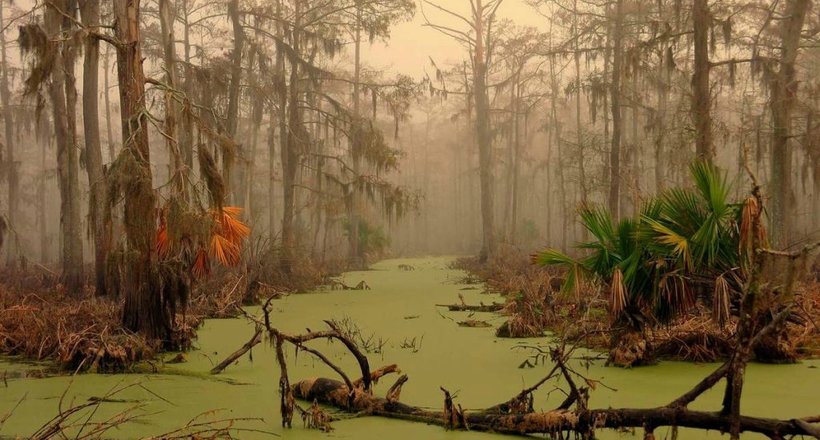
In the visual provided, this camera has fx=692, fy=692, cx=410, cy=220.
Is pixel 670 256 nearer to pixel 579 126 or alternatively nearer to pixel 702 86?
pixel 702 86

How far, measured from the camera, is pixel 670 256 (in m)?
6.12

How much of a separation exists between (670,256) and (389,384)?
2.71m

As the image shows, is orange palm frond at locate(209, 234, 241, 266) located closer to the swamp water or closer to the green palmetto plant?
the swamp water

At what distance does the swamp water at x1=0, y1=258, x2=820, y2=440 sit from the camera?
4402 mm

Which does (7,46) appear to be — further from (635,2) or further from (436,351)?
(436,351)

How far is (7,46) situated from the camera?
2520cm

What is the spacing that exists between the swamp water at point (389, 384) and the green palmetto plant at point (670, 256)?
59cm

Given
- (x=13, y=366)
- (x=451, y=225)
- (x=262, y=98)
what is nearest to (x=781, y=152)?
(x=262, y=98)

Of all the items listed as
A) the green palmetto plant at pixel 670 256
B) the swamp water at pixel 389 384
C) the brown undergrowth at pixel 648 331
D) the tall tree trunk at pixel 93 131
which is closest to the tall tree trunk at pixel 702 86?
the brown undergrowth at pixel 648 331

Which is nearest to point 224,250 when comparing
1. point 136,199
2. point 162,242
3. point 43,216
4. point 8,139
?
point 162,242

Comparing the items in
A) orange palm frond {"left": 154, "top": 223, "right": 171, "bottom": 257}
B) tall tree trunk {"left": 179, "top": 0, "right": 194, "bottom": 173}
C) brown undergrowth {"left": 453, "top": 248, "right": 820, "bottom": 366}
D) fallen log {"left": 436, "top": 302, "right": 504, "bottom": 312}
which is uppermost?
tall tree trunk {"left": 179, "top": 0, "right": 194, "bottom": 173}

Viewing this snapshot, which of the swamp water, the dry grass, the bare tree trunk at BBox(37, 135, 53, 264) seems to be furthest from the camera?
the bare tree trunk at BBox(37, 135, 53, 264)

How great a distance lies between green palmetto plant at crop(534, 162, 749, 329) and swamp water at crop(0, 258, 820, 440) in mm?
595

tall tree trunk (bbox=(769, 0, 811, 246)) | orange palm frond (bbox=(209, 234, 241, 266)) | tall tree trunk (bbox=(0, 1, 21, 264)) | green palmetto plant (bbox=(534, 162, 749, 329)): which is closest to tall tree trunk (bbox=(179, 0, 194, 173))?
orange palm frond (bbox=(209, 234, 241, 266))
